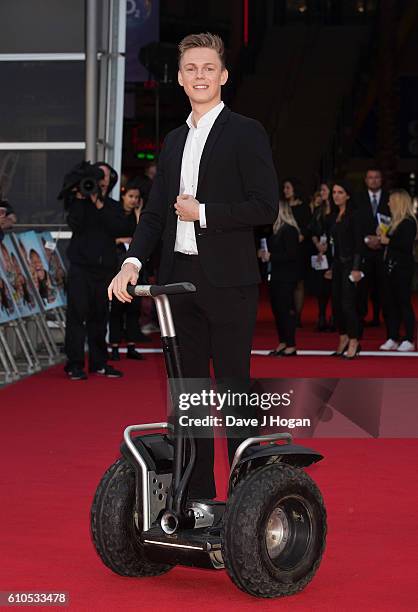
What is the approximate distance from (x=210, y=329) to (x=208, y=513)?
596 millimetres

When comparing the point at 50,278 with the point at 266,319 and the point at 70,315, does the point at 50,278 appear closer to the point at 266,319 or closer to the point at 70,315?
the point at 70,315

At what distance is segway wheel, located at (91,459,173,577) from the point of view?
14.5 feet

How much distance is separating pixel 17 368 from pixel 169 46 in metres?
8.51

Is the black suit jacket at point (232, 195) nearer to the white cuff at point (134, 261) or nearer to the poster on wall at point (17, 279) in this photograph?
the white cuff at point (134, 261)

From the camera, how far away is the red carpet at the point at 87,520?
4379mm

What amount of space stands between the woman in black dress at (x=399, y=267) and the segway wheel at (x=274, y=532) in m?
9.23

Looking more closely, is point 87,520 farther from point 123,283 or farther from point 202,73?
point 202,73

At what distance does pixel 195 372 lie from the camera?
453 centimetres

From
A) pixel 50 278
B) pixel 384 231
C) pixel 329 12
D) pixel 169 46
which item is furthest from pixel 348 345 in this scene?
pixel 329 12

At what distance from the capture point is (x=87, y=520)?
557 cm

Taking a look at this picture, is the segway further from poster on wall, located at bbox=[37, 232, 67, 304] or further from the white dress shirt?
poster on wall, located at bbox=[37, 232, 67, 304]

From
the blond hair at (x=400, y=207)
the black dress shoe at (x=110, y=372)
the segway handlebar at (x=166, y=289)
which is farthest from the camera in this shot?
the blond hair at (x=400, y=207)

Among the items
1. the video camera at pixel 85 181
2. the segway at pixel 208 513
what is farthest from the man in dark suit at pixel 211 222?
the video camera at pixel 85 181

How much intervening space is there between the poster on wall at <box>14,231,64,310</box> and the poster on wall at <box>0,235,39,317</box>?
0.16m
